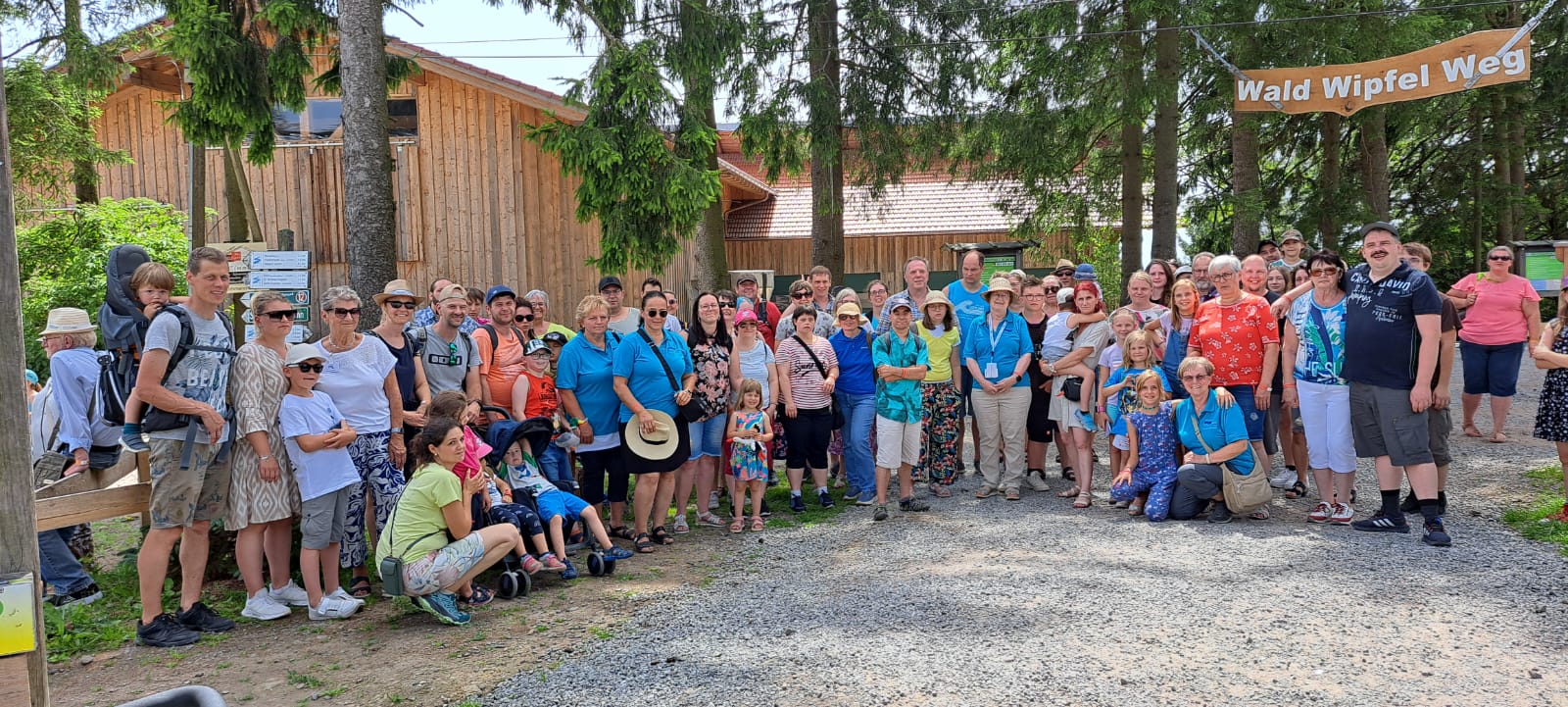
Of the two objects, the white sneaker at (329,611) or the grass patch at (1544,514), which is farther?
the grass patch at (1544,514)

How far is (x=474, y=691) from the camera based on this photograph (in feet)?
14.8

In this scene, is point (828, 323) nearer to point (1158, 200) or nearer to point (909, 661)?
point (909, 661)

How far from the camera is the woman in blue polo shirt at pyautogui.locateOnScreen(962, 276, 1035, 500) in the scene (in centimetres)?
838

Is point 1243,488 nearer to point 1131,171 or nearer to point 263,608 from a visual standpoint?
point 263,608

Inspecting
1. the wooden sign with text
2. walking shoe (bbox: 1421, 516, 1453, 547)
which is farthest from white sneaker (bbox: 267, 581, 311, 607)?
the wooden sign with text

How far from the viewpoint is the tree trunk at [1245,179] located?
46.3 ft

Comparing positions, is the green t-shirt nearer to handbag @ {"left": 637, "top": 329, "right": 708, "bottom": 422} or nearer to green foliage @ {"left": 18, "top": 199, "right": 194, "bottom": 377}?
handbag @ {"left": 637, "top": 329, "right": 708, "bottom": 422}

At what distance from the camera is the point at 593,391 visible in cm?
738

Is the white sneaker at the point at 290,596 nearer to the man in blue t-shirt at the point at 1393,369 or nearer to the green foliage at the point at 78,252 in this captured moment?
the man in blue t-shirt at the point at 1393,369

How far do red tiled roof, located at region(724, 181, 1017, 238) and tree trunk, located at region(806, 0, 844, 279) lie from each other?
7978 millimetres

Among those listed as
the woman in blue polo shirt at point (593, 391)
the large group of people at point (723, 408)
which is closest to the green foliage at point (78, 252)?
the large group of people at point (723, 408)

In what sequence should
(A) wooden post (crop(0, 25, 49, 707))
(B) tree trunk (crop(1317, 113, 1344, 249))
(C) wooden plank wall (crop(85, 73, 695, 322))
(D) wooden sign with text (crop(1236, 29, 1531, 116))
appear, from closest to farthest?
(A) wooden post (crop(0, 25, 49, 707)) → (D) wooden sign with text (crop(1236, 29, 1531, 116)) → (C) wooden plank wall (crop(85, 73, 695, 322)) → (B) tree trunk (crop(1317, 113, 1344, 249))

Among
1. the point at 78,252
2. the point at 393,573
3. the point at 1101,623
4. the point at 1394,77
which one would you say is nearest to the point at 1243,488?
the point at 1101,623

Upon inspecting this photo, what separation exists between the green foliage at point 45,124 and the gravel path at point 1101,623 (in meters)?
13.3
